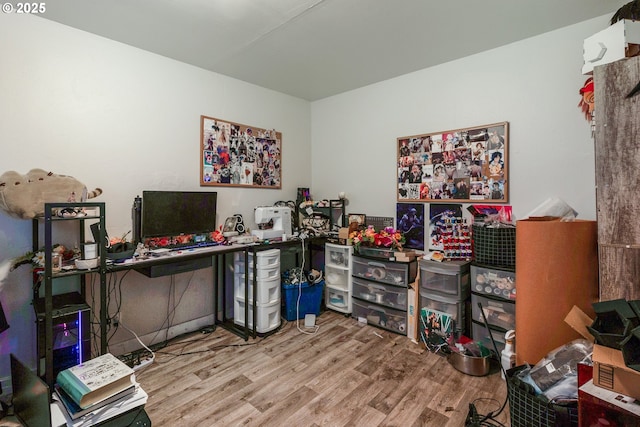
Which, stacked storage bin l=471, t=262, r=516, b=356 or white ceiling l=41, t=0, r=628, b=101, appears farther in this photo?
stacked storage bin l=471, t=262, r=516, b=356

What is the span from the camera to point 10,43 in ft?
6.49

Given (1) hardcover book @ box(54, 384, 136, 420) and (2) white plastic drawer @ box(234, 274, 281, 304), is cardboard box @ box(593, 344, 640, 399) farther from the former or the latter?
(2) white plastic drawer @ box(234, 274, 281, 304)

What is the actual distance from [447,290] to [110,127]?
3.06 m

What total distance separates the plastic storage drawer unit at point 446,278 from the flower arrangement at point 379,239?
35cm

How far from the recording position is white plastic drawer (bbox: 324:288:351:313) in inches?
129

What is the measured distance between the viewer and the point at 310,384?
2.09 meters

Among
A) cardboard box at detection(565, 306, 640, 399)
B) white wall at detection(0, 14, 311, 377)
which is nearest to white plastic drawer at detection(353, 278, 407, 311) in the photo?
white wall at detection(0, 14, 311, 377)

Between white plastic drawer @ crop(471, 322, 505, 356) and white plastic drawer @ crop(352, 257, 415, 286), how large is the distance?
651 millimetres

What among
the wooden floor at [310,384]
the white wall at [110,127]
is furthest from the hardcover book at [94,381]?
the white wall at [110,127]

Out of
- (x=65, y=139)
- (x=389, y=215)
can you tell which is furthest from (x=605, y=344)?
(x=65, y=139)

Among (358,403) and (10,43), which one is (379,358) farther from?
(10,43)

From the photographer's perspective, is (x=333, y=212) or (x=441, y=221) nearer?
(x=441, y=221)

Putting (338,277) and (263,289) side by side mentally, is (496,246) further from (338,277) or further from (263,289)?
(263,289)

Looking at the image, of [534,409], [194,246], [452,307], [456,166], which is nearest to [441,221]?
[456,166]
